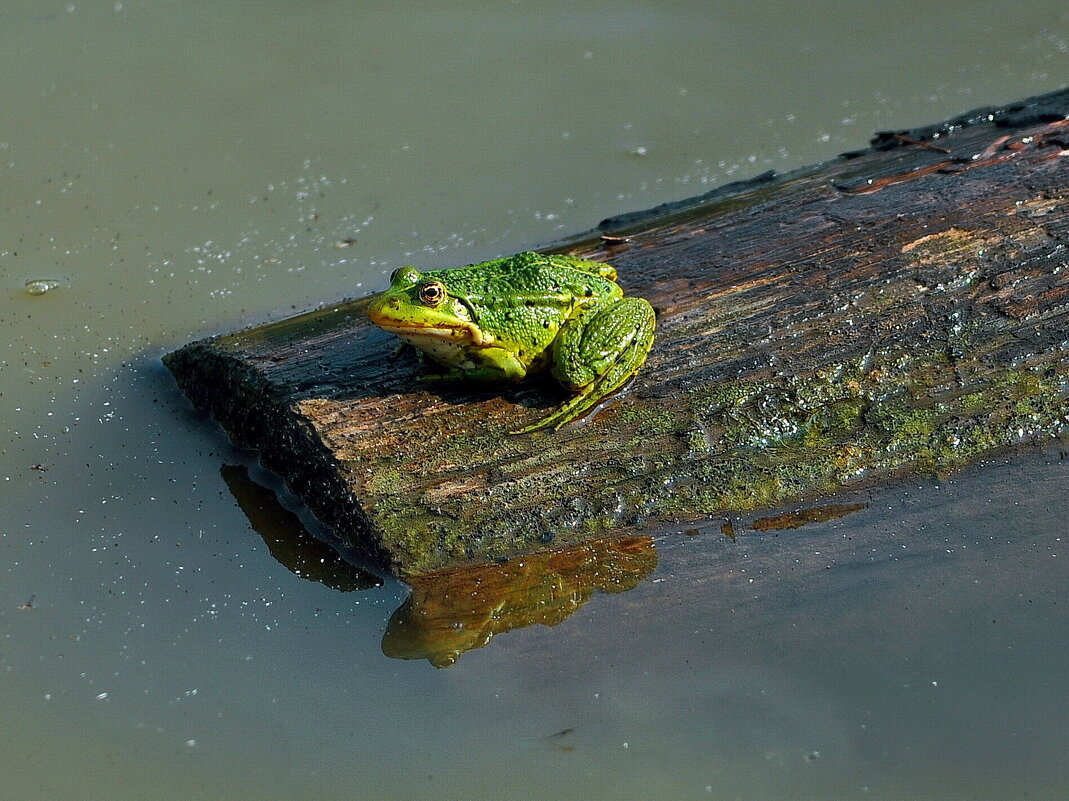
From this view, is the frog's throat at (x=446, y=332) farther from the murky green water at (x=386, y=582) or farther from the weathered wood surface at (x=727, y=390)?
the murky green water at (x=386, y=582)

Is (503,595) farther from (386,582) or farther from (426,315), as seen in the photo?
(426,315)

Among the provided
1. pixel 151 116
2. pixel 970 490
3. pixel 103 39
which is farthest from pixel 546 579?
pixel 103 39

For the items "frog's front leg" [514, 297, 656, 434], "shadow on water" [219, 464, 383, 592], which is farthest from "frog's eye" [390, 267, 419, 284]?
"shadow on water" [219, 464, 383, 592]

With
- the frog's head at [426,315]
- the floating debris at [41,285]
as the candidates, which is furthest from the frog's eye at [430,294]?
the floating debris at [41,285]

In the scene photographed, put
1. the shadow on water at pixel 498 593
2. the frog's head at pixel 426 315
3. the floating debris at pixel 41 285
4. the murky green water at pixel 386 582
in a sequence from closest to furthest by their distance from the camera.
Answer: the murky green water at pixel 386 582, the shadow on water at pixel 498 593, the frog's head at pixel 426 315, the floating debris at pixel 41 285

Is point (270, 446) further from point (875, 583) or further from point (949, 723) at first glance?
point (949, 723)

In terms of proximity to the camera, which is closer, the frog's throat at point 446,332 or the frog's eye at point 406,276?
the frog's throat at point 446,332

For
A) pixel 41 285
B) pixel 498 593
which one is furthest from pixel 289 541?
pixel 41 285
